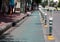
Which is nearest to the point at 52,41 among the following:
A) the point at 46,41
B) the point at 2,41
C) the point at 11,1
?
the point at 46,41

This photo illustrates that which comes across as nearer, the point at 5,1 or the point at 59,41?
the point at 59,41

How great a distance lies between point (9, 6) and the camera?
4291 cm

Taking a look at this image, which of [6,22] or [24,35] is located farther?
[6,22]

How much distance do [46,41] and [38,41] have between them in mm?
409

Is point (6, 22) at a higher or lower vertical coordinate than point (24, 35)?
lower

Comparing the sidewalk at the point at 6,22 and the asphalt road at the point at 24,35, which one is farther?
the sidewalk at the point at 6,22

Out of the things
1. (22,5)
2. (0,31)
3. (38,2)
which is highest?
(0,31)

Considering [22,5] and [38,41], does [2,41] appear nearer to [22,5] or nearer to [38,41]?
[38,41]


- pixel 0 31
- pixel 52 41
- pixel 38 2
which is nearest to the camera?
pixel 52 41

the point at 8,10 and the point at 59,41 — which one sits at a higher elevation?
the point at 59,41

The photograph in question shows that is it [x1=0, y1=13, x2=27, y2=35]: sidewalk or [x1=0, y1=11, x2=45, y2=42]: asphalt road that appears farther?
[x1=0, y1=13, x2=27, y2=35]: sidewalk

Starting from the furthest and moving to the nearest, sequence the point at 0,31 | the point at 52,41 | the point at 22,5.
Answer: the point at 22,5 < the point at 0,31 < the point at 52,41

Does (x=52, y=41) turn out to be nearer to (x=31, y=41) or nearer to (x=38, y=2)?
(x=31, y=41)

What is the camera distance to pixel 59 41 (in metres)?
13.9
